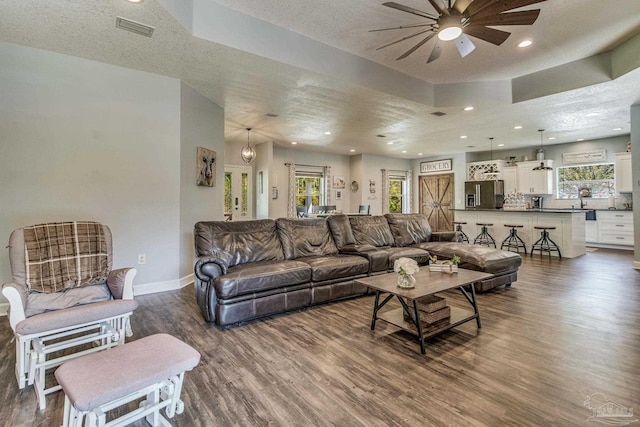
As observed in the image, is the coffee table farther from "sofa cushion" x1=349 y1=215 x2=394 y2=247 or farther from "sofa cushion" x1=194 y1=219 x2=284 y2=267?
Answer: "sofa cushion" x1=349 y1=215 x2=394 y2=247

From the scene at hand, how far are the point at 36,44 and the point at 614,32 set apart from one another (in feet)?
21.6

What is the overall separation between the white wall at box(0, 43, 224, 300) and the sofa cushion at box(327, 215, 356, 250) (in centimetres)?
216

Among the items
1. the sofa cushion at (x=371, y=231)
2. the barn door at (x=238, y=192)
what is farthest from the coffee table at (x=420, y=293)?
the barn door at (x=238, y=192)

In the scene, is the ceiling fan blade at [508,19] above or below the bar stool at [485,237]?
above

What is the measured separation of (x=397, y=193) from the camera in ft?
37.9

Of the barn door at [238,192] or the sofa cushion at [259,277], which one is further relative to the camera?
the barn door at [238,192]

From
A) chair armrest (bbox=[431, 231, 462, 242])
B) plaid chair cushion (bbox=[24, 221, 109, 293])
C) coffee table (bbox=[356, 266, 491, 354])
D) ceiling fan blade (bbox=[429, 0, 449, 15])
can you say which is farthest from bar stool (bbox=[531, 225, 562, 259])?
plaid chair cushion (bbox=[24, 221, 109, 293])

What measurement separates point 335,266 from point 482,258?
202cm

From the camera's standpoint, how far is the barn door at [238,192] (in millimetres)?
8273

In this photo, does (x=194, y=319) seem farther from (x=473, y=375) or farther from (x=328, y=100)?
(x=328, y=100)

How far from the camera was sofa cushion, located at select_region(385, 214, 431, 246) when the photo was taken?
17.3 feet

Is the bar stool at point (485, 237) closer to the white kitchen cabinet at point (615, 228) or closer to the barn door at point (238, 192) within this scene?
the white kitchen cabinet at point (615, 228)

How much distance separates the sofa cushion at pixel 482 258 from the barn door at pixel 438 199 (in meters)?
6.19

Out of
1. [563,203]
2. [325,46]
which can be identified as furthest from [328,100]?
[563,203]
